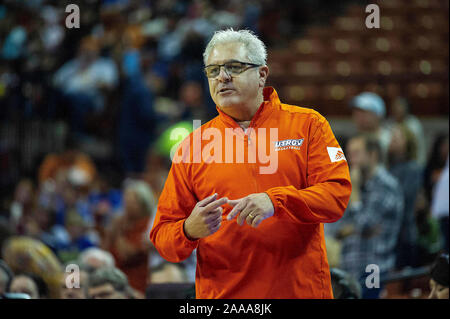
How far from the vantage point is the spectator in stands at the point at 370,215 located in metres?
4.36

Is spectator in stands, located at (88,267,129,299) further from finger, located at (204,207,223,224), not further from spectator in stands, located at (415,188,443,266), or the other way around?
spectator in stands, located at (415,188,443,266)

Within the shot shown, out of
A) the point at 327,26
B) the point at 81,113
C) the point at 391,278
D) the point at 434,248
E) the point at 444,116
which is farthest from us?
the point at 327,26

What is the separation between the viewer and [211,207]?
205cm

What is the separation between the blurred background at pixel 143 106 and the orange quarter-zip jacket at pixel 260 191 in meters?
1.17

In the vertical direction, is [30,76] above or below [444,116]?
above

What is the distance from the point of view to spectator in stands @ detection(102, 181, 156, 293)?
15.2 ft

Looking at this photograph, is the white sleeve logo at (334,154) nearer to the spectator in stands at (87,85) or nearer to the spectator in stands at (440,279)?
the spectator in stands at (440,279)

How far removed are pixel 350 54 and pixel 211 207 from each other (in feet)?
22.7

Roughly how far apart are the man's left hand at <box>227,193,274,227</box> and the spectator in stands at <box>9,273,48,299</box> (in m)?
1.87

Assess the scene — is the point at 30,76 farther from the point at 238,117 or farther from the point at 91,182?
the point at 238,117

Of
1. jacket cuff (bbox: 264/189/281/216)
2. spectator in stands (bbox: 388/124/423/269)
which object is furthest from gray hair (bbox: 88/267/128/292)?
spectator in stands (bbox: 388/124/423/269)

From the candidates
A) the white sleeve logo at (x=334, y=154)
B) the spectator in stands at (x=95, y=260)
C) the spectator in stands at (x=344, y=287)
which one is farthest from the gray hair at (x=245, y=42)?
the spectator in stands at (x=95, y=260)

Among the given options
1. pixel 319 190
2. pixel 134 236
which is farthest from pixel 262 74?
pixel 134 236

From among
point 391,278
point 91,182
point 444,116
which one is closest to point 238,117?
point 391,278
